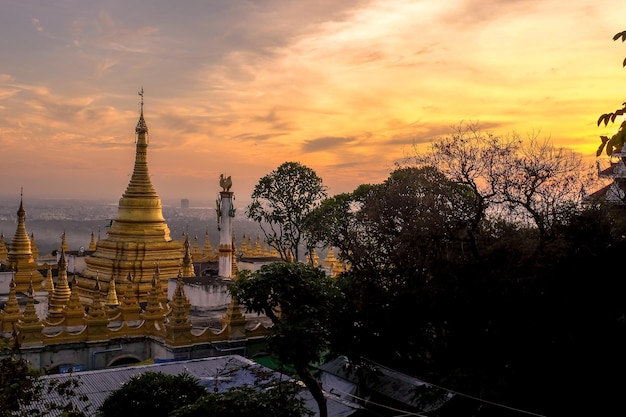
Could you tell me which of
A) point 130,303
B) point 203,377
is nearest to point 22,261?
point 130,303

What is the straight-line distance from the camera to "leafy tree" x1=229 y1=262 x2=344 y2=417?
38.8ft

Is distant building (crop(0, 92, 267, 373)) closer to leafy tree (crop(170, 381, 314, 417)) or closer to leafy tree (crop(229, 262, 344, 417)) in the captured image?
leafy tree (crop(170, 381, 314, 417))

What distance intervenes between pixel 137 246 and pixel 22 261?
5.44 m

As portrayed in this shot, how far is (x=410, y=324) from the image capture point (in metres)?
16.5

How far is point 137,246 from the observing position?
110 feet

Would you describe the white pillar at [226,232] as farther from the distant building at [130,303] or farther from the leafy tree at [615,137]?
the leafy tree at [615,137]

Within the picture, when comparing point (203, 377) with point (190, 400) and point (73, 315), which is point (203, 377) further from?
point (73, 315)

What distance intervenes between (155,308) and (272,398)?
11799 mm

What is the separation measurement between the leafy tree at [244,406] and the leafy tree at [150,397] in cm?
115

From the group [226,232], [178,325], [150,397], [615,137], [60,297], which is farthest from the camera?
[226,232]

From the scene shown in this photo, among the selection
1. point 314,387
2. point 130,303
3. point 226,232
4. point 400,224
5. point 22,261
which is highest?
point 400,224

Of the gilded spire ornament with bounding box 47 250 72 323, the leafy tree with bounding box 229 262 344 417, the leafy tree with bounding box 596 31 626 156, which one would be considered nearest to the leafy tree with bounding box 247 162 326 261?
the gilded spire ornament with bounding box 47 250 72 323

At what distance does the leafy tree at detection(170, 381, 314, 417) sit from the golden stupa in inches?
835

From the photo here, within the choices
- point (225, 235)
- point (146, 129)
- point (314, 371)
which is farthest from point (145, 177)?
point (314, 371)
